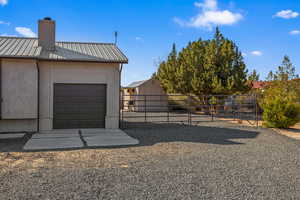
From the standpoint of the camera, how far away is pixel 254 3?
11750 mm

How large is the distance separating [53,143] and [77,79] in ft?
12.3

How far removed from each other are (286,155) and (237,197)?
3.65 meters

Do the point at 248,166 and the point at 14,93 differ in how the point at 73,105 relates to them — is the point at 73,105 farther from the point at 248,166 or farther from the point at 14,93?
the point at 248,166

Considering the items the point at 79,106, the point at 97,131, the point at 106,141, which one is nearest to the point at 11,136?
the point at 79,106

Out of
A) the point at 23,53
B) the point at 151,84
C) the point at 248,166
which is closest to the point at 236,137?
the point at 248,166

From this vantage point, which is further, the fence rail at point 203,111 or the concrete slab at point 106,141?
the fence rail at point 203,111

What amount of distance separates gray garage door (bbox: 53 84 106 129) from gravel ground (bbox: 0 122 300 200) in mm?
3209

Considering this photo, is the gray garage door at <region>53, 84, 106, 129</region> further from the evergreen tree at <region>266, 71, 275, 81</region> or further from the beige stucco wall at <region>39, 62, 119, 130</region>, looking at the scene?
the evergreen tree at <region>266, 71, 275, 81</region>

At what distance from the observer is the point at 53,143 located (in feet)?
24.9

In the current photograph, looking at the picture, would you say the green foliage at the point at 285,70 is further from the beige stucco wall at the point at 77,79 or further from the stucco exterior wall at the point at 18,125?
the stucco exterior wall at the point at 18,125

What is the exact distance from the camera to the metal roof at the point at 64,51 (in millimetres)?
9758

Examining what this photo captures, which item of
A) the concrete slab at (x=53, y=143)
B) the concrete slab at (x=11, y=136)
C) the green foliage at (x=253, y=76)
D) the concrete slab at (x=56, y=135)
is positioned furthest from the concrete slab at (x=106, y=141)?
the green foliage at (x=253, y=76)

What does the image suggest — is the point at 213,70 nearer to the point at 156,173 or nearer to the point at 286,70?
the point at 286,70

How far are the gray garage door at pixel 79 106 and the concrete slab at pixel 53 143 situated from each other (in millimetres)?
2296
